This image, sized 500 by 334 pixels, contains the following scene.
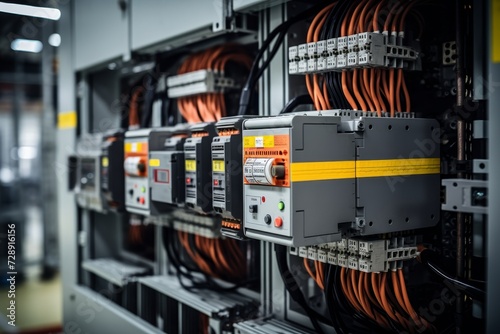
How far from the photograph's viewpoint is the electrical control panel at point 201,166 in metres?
1.88

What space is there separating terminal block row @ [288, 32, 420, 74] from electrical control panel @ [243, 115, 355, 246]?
0.74 feet

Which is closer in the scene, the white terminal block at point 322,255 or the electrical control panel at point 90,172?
the white terminal block at point 322,255

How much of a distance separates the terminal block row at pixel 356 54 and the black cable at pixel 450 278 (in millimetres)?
589

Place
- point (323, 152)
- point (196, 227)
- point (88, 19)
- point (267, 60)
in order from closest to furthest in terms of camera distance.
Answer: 1. point (323, 152)
2. point (267, 60)
3. point (196, 227)
4. point (88, 19)

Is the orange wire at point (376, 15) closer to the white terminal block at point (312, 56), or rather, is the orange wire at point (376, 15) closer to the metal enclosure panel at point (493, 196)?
the white terminal block at point (312, 56)

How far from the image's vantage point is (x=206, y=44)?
99.6 inches

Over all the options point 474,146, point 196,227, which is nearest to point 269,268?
point 196,227

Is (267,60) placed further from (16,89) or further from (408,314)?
(16,89)

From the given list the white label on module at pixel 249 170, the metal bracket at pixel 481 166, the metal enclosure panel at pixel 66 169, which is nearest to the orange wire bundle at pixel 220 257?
the white label on module at pixel 249 170

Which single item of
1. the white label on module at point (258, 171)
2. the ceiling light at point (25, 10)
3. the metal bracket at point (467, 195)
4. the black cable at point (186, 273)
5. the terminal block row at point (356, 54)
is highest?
the ceiling light at point (25, 10)

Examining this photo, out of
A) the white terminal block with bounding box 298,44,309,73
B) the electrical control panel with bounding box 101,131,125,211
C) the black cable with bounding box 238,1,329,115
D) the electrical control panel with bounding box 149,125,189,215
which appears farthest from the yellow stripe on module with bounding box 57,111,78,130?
the white terminal block with bounding box 298,44,309,73

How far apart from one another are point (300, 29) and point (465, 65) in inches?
25.9

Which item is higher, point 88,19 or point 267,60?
point 88,19

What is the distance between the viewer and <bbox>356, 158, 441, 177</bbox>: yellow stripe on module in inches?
57.8
